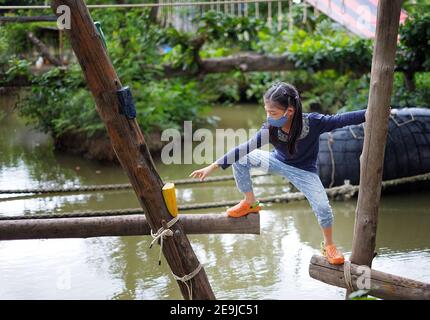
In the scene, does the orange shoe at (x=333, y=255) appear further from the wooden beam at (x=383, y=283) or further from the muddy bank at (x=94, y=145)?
the muddy bank at (x=94, y=145)

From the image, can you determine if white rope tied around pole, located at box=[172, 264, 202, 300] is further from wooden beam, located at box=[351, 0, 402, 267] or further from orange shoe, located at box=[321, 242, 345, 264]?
wooden beam, located at box=[351, 0, 402, 267]

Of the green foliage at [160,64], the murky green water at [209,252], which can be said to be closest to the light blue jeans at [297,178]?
the murky green water at [209,252]

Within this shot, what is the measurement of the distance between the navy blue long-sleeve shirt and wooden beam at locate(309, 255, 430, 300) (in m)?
0.52

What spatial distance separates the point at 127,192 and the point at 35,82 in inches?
→ 74.1

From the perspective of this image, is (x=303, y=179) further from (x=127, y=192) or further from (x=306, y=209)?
(x=127, y=192)

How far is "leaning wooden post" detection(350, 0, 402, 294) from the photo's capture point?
3.55m

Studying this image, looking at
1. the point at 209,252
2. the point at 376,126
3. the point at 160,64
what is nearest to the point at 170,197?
the point at 376,126

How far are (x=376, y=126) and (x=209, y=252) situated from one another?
232 centimetres

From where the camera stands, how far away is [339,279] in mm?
3633

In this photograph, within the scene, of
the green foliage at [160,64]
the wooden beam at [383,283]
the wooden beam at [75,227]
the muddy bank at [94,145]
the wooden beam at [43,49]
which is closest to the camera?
the wooden beam at [383,283]

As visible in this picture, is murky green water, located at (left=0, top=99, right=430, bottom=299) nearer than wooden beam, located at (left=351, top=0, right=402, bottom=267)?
No

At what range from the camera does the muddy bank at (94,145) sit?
8227 mm

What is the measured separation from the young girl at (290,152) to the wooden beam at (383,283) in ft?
0.19

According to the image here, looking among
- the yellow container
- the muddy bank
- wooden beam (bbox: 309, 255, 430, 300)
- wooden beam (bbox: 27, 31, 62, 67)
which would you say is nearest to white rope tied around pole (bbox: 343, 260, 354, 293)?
wooden beam (bbox: 309, 255, 430, 300)
